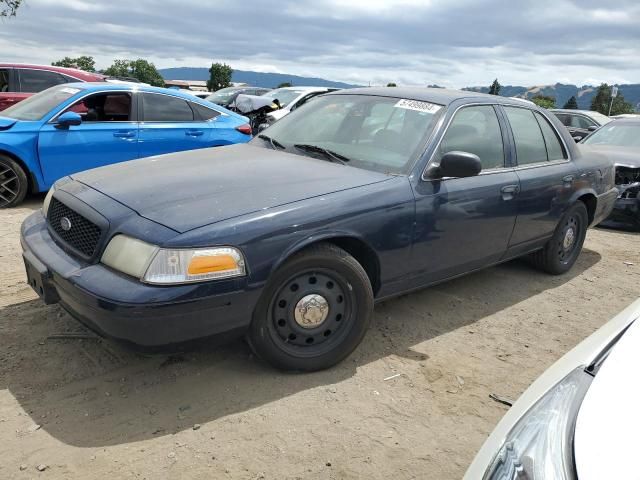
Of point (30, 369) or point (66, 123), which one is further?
point (66, 123)

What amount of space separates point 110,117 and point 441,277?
4876mm

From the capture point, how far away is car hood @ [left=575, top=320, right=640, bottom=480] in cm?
125

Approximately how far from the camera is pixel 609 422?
1373 millimetres

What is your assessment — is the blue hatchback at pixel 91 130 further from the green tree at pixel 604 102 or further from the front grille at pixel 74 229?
the green tree at pixel 604 102

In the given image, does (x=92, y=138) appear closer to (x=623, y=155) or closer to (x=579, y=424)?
(x=579, y=424)

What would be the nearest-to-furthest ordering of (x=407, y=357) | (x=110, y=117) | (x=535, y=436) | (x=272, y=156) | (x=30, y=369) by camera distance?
(x=535, y=436) → (x=30, y=369) → (x=407, y=357) → (x=272, y=156) → (x=110, y=117)

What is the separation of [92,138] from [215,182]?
3.95m

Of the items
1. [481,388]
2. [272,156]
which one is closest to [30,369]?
[272,156]

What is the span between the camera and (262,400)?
9.27 feet

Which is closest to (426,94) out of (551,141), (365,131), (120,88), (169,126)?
(365,131)

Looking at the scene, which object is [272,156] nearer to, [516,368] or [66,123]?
[516,368]

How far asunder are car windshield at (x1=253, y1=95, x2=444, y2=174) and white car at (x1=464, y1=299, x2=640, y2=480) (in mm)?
1912

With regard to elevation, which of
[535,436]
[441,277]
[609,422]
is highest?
[609,422]

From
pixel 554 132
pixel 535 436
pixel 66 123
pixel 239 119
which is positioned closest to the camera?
pixel 535 436
